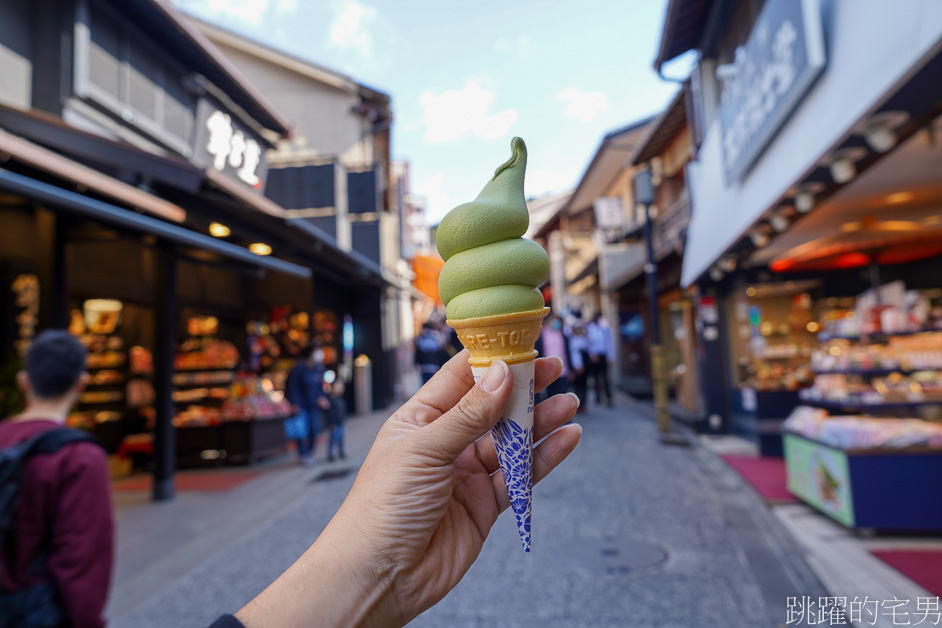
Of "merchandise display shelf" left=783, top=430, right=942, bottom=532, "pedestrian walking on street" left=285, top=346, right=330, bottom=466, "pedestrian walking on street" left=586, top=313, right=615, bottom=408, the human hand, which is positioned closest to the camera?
the human hand

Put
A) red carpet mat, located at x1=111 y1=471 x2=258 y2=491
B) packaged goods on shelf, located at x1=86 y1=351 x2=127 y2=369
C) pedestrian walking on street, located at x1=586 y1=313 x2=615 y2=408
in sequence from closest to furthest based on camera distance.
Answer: red carpet mat, located at x1=111 y1=471 x2=258 y2=491 → packaged goods on shelf, located at x1=86 y1=351 x2=127 y2=369 → pedestrian walking on street, located at x1=586 y1=313 x2=615 y2=408

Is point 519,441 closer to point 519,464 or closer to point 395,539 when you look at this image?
point 519,464

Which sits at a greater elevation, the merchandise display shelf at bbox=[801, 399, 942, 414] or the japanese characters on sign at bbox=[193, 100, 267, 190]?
the japanese characters on sign at bbox=[193, 100, 267, 190]

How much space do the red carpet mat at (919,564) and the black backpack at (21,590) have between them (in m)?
5.09

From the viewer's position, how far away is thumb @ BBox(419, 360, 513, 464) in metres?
1.33

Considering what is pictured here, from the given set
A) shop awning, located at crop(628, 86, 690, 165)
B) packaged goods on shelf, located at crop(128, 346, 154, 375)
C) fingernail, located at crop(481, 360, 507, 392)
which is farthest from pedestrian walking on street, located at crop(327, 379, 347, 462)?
shop awning, located at crop(628, 86, 690, 165)

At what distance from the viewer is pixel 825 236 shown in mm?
7062

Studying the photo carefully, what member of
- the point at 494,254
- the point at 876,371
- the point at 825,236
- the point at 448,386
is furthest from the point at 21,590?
the point at 825,236

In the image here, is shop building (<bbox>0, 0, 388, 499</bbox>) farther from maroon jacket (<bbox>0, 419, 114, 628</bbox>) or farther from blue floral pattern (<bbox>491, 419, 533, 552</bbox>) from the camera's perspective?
blue floral pattern (<bbox>491, 419, 533, 552</bbox>)

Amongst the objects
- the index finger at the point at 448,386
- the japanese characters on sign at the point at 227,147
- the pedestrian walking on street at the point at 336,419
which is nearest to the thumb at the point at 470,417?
the index finger at the point at 448,386

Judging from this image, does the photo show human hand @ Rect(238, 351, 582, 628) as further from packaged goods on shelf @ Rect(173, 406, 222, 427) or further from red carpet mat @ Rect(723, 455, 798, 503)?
packaged goods on shelf @ Rect(173, 406, 222, 427)

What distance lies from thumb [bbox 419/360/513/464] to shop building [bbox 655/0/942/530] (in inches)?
99.8

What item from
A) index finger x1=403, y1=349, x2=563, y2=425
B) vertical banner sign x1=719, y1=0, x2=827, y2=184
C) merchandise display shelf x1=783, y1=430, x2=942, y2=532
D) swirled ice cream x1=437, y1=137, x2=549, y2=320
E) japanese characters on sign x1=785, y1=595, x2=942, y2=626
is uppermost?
vertical banner sign x1=719, y1=0, x2=827, y2=184

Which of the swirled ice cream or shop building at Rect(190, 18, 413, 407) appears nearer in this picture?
the swirled ice cream
